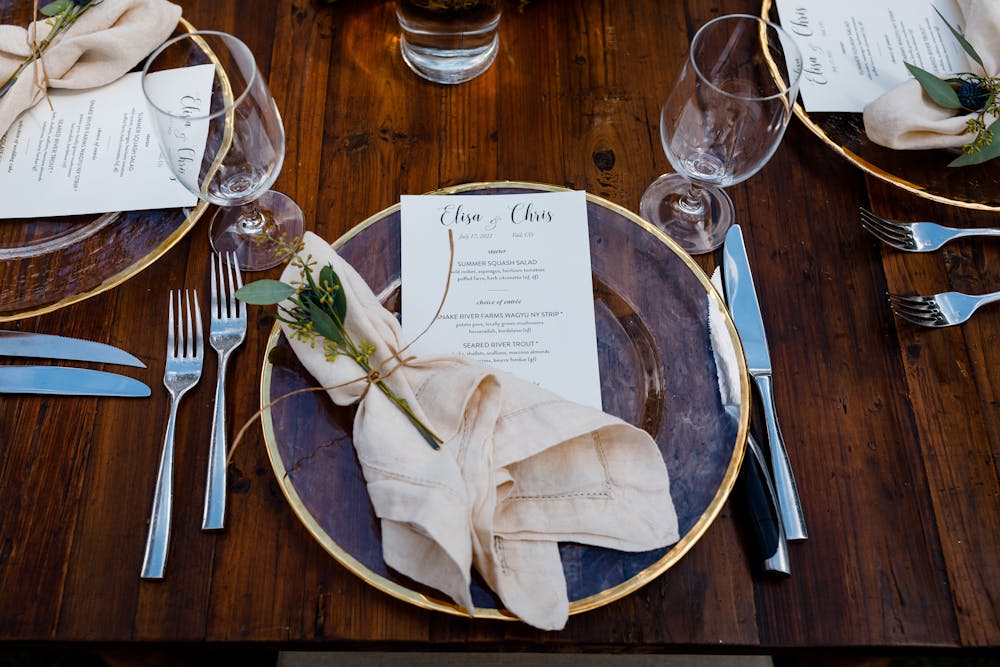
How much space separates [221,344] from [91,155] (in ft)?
0.88

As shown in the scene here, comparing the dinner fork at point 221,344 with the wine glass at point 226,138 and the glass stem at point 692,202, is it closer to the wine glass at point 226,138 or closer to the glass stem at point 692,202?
the wine glass at point 226,138

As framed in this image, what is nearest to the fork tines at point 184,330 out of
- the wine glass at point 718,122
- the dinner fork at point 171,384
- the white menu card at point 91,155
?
the dinner fork at point 171,384

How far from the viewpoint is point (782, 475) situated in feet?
2.14

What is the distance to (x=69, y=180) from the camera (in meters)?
0.75

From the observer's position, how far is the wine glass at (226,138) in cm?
64

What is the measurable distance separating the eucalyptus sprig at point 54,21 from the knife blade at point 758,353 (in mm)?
768

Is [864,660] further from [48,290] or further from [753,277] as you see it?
[48,290]

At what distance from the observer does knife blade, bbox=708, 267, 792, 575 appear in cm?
61

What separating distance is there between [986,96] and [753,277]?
32 centimetres

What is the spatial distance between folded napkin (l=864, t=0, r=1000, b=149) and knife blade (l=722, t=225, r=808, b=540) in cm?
19

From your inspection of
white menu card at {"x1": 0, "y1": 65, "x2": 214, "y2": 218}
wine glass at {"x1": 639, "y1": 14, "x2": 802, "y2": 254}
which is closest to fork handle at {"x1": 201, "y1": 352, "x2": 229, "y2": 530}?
white menu card at {"x1": 0, "y1": 65, "x2": 214, "y2": 218}

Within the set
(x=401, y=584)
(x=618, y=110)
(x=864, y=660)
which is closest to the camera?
(x=401, y=584)

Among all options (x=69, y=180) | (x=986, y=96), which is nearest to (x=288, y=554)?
(x=69, y=180)

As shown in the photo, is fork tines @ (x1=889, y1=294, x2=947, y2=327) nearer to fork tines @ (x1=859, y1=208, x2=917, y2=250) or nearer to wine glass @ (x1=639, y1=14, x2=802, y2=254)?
fork tines @ (x1=859, y1=208, x2=917, y2=250)
